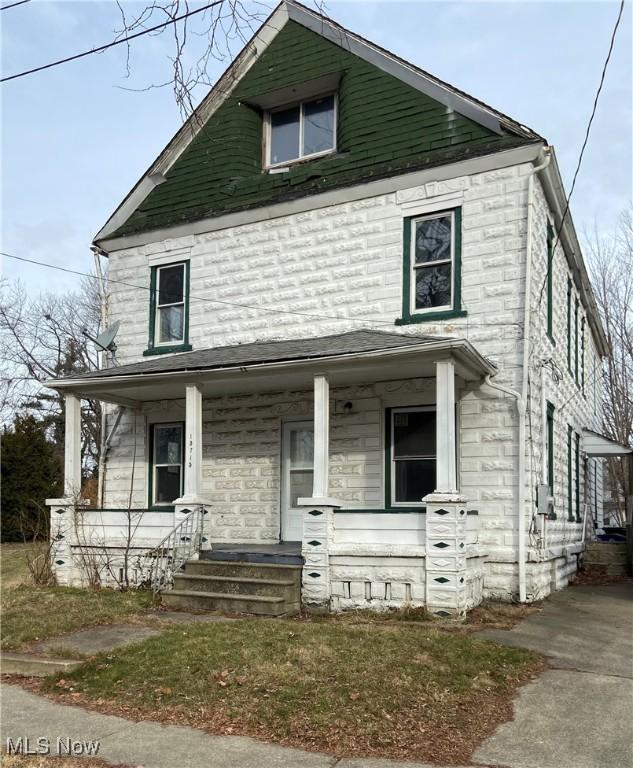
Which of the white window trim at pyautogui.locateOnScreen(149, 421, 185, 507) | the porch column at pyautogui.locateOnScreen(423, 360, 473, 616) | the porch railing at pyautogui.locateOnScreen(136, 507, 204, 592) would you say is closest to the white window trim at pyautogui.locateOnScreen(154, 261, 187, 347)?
the white window trim at pyautogui.locateOnScreen(149, 421, 185, 507)

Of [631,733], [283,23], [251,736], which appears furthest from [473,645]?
[283,23]

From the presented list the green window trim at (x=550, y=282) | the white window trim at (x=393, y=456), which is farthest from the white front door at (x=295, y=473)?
the green window trim at (x=550, y=282)

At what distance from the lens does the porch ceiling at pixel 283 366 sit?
10031 millimetres

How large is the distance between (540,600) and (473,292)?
15.1 feet

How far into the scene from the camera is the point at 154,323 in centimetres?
1451

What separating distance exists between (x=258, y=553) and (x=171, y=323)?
553cm

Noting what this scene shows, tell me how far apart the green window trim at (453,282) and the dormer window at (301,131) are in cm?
264

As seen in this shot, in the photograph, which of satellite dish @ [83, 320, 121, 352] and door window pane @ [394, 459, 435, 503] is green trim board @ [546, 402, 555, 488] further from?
satellite dish @ [83, 320, 121, 352]

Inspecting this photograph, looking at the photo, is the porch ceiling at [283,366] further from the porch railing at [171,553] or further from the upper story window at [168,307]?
the porch railing at [171,553]

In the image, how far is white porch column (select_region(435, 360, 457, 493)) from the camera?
380 inches

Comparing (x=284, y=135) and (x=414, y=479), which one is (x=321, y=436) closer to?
(x=414, y=479)

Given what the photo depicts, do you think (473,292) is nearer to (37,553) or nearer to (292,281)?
(292,281)

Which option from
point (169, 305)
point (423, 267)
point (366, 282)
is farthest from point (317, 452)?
point (169, 305)

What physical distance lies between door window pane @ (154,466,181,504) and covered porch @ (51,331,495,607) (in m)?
0.03
